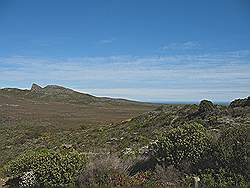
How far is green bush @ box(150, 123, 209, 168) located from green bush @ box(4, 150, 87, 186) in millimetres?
2821

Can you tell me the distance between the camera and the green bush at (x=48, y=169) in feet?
42.0

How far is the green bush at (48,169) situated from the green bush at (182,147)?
9.26ft

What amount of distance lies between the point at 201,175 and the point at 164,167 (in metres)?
1.34

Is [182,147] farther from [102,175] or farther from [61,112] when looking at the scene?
[61,112]

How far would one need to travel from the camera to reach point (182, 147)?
43.1 feet

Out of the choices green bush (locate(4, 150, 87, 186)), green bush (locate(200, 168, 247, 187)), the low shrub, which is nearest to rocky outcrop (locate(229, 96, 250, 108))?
green bush (locate(200, 168, 247, 187))

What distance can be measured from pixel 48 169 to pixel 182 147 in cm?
461

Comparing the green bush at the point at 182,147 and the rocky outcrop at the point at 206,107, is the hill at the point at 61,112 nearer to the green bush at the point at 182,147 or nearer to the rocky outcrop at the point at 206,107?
the rocky outcrop at the point at 206,107

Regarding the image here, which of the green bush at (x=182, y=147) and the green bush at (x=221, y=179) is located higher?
the green bush at (x=182, y=147)

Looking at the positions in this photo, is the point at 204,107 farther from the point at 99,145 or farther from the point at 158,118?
the point at 99,145

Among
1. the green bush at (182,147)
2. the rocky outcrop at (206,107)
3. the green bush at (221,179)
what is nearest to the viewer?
the green bush at (221,179)

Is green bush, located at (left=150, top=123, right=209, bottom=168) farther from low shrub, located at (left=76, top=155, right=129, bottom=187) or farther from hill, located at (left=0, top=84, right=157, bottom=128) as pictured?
hill, located at (left=0, top=84, right=157, bottom=128)

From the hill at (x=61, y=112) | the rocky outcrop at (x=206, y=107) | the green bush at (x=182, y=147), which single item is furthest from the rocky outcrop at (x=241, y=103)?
the hill at (x=61, y=112)

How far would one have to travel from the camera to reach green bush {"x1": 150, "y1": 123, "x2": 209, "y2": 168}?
42.3 feet
